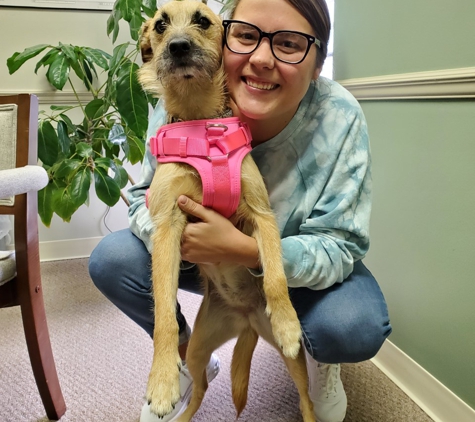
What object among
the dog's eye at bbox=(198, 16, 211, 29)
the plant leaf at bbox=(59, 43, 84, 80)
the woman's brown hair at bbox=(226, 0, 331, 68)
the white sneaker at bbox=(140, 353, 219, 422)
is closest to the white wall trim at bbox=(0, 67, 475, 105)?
the woman's brown hair at bbox=(226, 0, 331, 68)

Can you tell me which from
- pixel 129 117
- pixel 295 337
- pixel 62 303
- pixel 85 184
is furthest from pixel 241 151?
pixel 62 303

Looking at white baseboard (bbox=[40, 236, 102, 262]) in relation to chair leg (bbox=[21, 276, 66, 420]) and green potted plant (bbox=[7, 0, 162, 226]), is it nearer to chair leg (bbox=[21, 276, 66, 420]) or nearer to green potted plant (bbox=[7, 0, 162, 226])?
green potted plant (bbox=[7, 0, 162, 226])

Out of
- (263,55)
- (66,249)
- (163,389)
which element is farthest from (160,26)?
(66,249)

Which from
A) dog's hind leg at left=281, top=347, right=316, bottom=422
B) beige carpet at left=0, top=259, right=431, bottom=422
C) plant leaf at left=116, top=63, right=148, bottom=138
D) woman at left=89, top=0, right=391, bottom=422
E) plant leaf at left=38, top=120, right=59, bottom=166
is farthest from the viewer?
plant leaf at left=38, top=120, right=59, bottom=166

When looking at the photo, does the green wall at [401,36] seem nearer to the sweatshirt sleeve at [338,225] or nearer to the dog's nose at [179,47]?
the sweatshirt sleeve at [338,225]

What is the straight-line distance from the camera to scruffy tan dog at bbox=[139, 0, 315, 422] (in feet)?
3.35

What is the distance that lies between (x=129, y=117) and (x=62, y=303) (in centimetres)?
108

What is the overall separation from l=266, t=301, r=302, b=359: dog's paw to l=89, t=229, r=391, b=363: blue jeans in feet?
0.51

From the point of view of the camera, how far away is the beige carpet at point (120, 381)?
146cm

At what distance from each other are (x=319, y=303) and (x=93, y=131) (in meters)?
1.78

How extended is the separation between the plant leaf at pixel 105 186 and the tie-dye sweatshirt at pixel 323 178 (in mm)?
900

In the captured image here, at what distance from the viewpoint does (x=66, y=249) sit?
9.78ft

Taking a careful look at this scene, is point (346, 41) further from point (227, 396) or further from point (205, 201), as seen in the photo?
point (227, 396)

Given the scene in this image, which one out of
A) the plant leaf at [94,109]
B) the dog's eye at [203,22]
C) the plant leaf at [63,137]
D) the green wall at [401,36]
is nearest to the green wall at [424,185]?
the green wall at [401,36]
